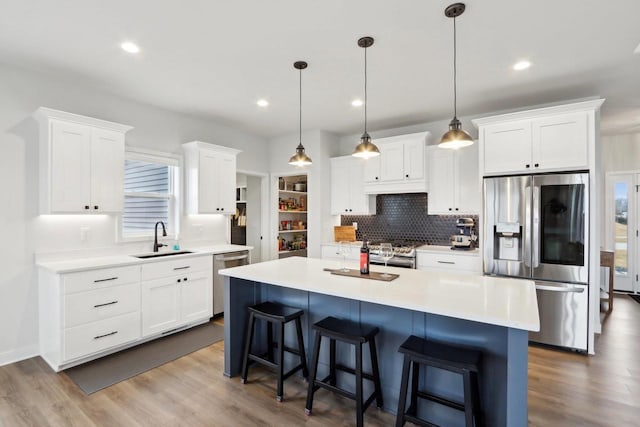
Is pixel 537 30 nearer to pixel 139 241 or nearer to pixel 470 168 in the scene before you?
pixel 470 168

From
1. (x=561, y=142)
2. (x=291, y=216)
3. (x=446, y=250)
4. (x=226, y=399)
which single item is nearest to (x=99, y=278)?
(x=226, y=399)

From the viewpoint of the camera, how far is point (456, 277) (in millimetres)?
2412

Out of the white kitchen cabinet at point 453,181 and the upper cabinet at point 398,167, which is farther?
the upper cabinet at point 398,167

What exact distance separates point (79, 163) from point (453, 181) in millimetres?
4253

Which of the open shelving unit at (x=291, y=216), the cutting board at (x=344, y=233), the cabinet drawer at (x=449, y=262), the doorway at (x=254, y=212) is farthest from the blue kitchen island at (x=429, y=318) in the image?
the open shelving unit at (x=291, y=216)

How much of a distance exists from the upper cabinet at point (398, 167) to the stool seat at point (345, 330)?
2707 millimetres

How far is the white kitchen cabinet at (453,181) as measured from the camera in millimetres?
4125

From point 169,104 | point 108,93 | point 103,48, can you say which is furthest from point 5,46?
point 169,104

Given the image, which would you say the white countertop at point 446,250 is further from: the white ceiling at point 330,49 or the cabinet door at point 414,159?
the white ceiling at point 330,49

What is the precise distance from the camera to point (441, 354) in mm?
1813

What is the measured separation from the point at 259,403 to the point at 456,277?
1.73m

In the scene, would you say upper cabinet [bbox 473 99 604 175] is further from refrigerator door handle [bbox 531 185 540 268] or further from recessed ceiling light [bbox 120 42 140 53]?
recessed ceiling light [bbox 120 42 140 53]

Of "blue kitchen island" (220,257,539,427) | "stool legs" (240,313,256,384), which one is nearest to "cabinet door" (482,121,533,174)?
"blue kitchen island" (220,257,539,427)

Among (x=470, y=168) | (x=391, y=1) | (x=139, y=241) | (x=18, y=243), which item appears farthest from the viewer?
(x=470, y=168)
